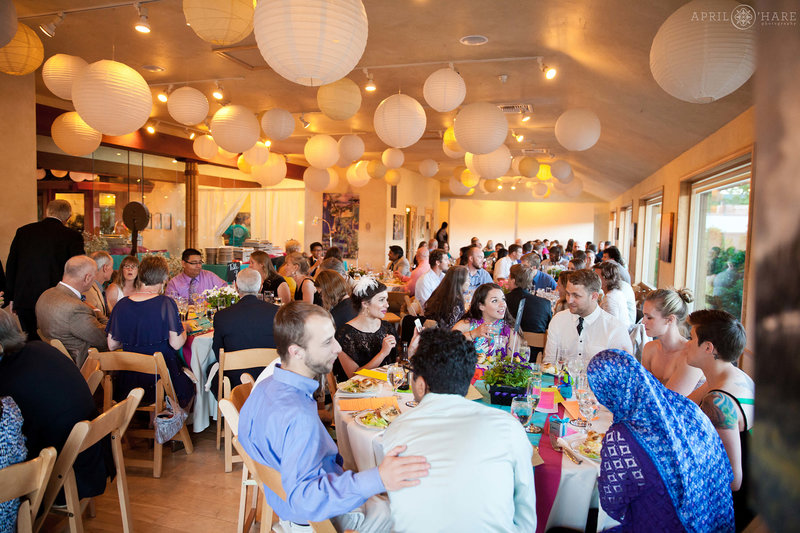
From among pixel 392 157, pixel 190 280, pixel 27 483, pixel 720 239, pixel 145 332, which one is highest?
pixel 392 157

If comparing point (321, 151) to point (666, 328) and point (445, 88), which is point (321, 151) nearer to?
point (445, 88)

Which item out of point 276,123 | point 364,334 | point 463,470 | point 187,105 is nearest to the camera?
point 463,470

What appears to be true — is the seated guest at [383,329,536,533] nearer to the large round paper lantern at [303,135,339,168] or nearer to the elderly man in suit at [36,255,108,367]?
the elderly man in suit at [36,255,108,367]

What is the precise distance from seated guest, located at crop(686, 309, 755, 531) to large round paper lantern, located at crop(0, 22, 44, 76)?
5324 millimetres

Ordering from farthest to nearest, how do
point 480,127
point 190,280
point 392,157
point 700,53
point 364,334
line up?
point 392,157
point 190,280
point 480,127
point 364,334
point 700,53

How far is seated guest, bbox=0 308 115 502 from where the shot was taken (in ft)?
7.53

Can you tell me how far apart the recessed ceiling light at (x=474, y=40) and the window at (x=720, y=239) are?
110 inches

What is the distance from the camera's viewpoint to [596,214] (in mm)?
21156

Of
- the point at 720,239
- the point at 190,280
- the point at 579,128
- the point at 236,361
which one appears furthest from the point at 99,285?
the point at 720,239

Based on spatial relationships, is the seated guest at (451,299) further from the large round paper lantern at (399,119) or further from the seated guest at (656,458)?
the seated guest at (656,458)

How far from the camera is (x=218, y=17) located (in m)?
2.98

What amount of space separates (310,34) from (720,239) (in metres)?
5.73

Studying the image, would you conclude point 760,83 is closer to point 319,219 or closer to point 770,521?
point 770,521

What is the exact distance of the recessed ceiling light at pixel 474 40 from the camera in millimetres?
5027
